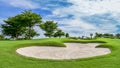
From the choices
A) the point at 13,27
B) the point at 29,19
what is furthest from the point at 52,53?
the point at 13,27

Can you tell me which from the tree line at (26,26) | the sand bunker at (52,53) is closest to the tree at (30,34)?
the tree line at (26,26)

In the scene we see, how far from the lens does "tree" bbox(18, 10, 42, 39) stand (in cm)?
5650

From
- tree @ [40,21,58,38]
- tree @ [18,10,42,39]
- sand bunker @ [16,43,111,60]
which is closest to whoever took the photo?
sand bunker @ [16,43,111,60]

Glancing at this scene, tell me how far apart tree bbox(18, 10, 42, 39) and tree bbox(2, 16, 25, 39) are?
158cm

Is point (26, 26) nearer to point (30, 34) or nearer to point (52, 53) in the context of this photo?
point (30, 34)

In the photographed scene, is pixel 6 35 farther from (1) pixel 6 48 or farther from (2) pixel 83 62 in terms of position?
(2) pixel 83 62

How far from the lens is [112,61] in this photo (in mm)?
16641

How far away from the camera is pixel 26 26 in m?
58.5

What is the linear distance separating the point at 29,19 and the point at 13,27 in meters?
6.30

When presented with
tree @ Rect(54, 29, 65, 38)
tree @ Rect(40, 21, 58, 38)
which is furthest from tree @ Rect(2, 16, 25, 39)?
tree @ Rect(54, 29, 65, 38)

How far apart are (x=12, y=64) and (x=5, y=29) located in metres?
45.8

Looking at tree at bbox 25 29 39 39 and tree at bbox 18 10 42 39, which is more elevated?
tree at bbox 18 10 42 39

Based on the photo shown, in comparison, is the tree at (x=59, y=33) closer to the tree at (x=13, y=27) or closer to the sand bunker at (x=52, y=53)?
the tree at (x=13, y=27)

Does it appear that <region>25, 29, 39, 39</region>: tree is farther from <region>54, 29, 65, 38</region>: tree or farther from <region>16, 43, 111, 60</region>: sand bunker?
<region>16, 43, 111, 60</region>: sand bunker
